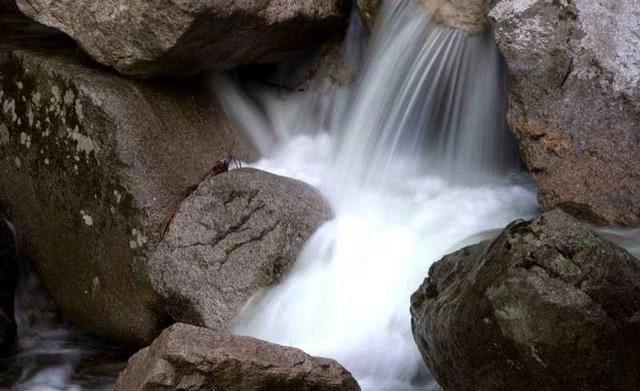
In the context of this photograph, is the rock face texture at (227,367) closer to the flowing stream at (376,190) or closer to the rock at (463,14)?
the flowing stream at (376,190)

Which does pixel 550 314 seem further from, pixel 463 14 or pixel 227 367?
pixel 463 14

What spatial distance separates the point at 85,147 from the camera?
5.04 metres

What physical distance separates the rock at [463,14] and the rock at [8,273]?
2.14 meters

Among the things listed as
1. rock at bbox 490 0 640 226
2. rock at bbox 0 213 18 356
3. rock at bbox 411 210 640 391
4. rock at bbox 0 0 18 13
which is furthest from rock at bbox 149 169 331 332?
rock at bbox 0 0 18 13

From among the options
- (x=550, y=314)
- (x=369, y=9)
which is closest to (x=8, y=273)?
(x=369, y=9)

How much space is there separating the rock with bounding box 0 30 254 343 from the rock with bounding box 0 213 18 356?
0.06 metres

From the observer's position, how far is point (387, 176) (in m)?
5.16

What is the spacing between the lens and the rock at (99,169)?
4.96 metres

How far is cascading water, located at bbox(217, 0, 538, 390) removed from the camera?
176 inches

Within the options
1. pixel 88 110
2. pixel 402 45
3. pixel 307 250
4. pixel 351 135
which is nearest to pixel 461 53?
pixel 402 45

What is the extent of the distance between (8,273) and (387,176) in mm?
1748

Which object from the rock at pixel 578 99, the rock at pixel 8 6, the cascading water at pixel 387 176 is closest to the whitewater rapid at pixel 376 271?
the cascading water at pixel 387 176

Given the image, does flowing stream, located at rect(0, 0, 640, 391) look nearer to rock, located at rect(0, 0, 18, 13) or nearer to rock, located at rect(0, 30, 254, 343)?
rock, located at rect(0, 30, 254, 343)

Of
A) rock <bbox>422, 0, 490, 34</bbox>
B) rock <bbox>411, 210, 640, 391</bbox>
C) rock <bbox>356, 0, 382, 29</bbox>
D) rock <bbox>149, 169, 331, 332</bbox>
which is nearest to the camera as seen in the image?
rock <bbox>411, 210, 640, 391</bbox>
